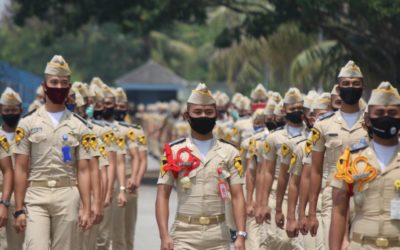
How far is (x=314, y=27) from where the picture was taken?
31906 millimetres

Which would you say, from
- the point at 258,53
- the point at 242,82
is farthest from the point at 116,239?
the point at 242,82

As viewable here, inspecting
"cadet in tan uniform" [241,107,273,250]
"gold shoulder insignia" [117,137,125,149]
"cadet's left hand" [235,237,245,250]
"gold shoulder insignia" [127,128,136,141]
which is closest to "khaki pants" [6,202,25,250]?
"cadet in tan uniform" [241,107,273,250]

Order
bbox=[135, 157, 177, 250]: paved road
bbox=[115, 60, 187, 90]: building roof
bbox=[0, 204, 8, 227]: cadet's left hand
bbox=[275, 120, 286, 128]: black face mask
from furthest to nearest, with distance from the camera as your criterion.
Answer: bbox=[115, 60, 187, 90]: building roof < bbox=[135, 157, 177, 250]: paved road < bbox=[275, 120, 286, 128]: black face mask < bbox=[0, 204, 8, 227]: cadet's left hand

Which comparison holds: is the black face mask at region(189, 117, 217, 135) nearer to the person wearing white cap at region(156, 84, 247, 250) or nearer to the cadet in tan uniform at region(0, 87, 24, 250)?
the person wearing white cap at region(156, 84, 247, 250)

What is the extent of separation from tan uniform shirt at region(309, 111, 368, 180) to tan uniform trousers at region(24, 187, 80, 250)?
7.49 ft

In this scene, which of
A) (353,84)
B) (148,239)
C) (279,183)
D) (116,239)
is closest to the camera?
(353,84)

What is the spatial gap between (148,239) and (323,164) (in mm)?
8665

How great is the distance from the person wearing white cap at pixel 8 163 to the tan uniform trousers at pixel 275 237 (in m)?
3.06

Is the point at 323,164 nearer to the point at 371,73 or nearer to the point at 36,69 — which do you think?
the point at 371,73

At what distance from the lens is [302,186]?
12852mm

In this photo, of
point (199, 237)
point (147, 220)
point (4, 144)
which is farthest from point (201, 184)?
point (147, 220)

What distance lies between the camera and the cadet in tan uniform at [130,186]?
17.9m

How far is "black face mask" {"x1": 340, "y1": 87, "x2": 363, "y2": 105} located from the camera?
12.2 m

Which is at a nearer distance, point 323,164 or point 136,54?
point 323,164
